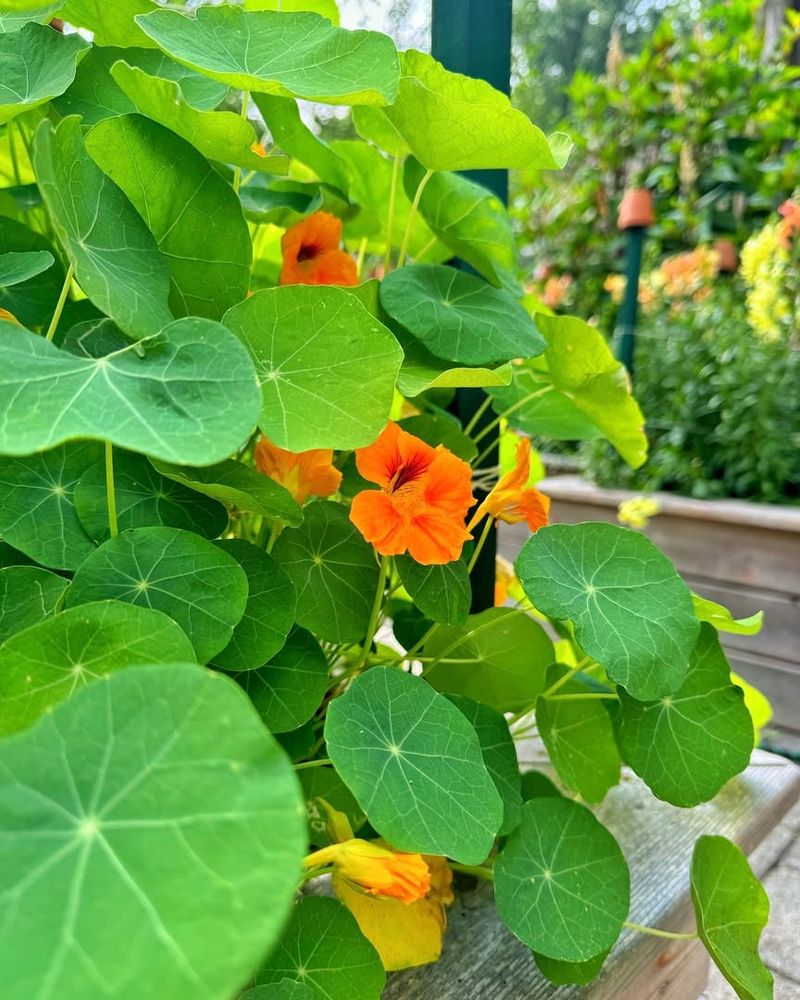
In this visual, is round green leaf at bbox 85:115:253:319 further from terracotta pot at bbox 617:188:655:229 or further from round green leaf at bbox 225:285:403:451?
terracotta pot at bbox 617:188:655:229

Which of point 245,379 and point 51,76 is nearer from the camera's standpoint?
point 245,379

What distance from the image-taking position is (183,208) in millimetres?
375

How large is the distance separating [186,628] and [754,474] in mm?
1689

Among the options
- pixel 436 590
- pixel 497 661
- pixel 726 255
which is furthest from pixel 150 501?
pixel 726 255

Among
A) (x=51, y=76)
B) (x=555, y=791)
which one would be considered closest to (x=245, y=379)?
(x=51, y=76)

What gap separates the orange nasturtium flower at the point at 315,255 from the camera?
48 centimetres

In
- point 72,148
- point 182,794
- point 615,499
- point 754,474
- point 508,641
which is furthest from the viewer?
point 615,499

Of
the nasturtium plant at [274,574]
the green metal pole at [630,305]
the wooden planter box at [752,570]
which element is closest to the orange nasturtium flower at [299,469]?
the nasturtium plant at [274,574]

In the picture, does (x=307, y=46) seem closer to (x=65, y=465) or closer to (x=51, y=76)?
(x=51, y=76)

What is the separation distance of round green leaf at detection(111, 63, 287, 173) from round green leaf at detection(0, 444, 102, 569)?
0.55 ft

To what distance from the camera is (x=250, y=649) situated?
36 centimetres

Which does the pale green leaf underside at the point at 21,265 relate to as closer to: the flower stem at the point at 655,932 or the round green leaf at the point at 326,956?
the round green leaf at the point at 326,956

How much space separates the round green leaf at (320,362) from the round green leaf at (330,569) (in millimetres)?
106

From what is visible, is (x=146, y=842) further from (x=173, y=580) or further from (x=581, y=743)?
(x=581, y=743)
